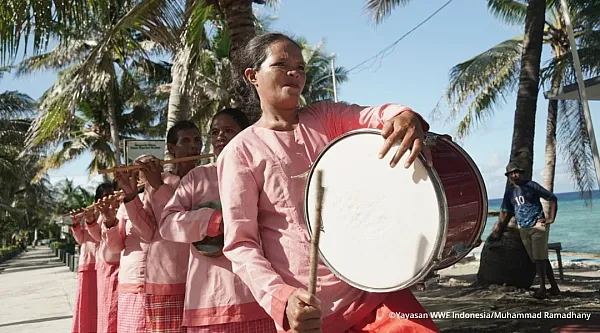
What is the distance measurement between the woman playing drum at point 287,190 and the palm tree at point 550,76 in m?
15.1

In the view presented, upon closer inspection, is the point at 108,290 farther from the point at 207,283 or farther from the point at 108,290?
the point at 207,283

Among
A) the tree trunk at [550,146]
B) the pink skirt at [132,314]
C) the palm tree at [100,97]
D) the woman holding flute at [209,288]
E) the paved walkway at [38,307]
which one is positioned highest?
the palm tree at [100,97]

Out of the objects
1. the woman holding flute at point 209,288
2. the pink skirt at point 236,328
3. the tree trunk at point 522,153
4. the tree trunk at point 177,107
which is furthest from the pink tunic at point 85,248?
the tree trunk at point 522,153

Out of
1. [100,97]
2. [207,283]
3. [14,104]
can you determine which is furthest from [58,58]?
[207,283]

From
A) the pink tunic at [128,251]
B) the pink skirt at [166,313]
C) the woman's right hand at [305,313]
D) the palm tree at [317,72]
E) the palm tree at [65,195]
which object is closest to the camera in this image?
the woman's right hand at [305,313]

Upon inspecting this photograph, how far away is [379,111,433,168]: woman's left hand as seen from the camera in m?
1.55

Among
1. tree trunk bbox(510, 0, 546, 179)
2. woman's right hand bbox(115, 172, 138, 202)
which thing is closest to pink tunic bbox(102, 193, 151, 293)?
woman's right hand bbox(115, 172, 138, 202)

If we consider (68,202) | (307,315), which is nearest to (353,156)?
(307,315)

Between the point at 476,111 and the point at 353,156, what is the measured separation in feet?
61.9

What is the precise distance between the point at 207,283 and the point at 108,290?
262 centimetres

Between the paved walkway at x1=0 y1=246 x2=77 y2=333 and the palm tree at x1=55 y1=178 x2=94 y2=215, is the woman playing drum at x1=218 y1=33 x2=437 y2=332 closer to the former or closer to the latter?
the paved walkway at x1=0 y1=246 x2=77 y2=333

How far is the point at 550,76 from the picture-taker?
16.2m

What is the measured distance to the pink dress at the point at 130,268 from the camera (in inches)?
140

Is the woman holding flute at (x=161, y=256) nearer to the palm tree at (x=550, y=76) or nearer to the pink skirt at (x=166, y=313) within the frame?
the pink skirt at (x=166, y=313)
